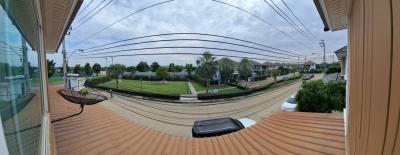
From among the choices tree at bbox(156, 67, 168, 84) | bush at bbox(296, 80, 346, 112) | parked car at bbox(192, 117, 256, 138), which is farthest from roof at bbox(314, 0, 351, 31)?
tree at bbox(156, 67, 168, 84)

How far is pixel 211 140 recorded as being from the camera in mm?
5383

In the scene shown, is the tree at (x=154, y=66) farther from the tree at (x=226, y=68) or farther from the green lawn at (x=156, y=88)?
the tree at (x=226, y=68)

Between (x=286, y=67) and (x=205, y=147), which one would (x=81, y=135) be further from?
(x=286, y=67)

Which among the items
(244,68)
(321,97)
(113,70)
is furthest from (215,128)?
(244,68)

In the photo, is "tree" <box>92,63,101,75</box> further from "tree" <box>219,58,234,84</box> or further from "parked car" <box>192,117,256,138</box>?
"parked car" <box>192,117,256,138</box>

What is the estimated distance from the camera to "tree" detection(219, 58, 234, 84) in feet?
132

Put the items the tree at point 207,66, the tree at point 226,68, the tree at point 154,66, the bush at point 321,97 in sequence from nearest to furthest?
the bush at point 321,97, the tree at point 207,66, the tree at point 226,68, the tree at point 154,66

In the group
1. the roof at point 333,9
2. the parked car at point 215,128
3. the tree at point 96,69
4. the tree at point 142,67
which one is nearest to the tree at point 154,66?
the tree at point 142,67

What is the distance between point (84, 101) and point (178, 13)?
9868 millimetres

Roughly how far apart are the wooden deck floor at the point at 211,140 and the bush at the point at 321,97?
269cm

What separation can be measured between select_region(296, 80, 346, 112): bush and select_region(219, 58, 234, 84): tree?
31377 mm

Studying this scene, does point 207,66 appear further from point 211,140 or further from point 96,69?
point 211,140

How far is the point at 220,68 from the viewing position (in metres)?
40.7

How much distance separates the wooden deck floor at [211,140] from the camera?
363 centimetres
